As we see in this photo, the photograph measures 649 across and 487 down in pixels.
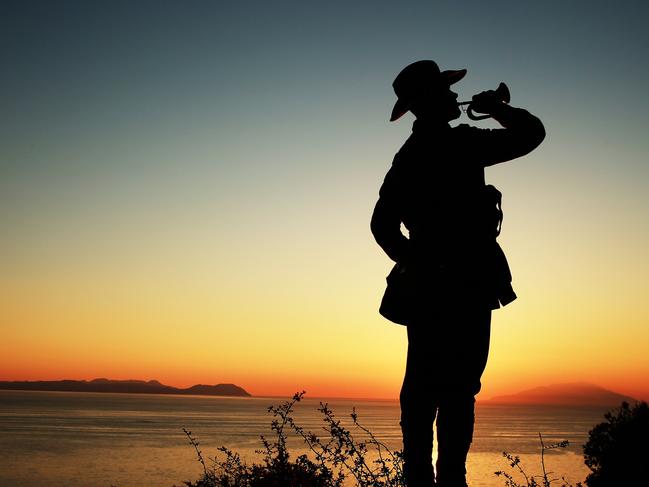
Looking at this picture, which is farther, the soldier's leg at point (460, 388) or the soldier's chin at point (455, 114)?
the soldier's chin at point (455, 114)

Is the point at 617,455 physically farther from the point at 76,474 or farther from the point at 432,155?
the point at 76,474

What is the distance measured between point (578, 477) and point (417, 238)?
107 meters

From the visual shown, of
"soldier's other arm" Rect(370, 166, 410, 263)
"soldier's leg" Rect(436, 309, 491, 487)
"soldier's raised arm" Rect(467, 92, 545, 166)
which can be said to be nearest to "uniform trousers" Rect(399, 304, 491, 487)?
"soldier's leg" Rect(436, 309, 491, 487)

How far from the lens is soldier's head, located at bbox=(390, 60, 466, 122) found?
3.42m

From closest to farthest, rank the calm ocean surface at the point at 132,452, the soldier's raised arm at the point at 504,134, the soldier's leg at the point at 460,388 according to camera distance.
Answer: the soldier's leg at the point at 460,388
the soldier's raised arm at the point at 504,134
the calm ocean surface at the point at 132,452

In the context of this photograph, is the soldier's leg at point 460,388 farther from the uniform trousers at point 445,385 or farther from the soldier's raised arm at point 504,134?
the soldier's raised arm at point 504,134

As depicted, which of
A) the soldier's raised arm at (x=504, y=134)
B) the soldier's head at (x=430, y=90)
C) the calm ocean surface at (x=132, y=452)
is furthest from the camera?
the calm ocean surface at (x=132, y=452)

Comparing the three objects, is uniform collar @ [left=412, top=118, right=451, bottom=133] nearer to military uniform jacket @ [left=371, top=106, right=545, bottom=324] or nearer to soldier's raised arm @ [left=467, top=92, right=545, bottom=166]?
military uniform jacket @ [left=371, top=106, right=545, bottom=324]

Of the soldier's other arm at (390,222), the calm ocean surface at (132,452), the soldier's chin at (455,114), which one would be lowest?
the calm ocean surface at (132,452)

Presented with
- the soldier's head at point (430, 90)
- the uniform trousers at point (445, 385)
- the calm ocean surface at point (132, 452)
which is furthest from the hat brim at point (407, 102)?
the calm ocean surface at point (132, 452)

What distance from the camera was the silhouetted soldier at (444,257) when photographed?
3158mm

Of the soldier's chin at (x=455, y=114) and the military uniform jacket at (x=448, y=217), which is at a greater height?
the soldier's chin at (x=455, y=114)

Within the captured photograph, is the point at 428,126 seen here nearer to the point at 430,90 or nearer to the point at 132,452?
the point at 430,90

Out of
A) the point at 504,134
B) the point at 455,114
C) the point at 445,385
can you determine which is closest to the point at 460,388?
the point at 445,385
